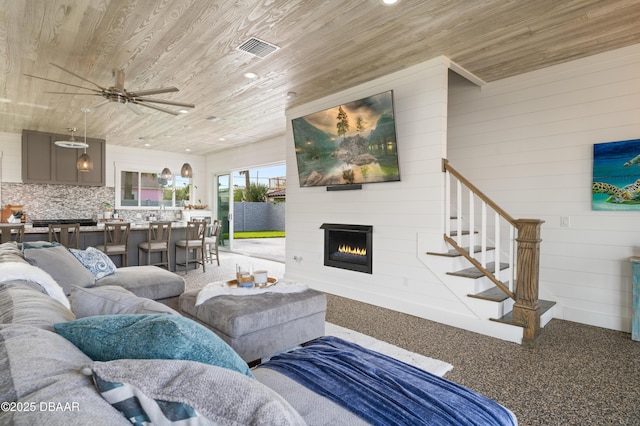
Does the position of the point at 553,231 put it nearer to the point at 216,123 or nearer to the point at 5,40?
the point at 216,123

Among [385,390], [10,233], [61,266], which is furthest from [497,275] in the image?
[10,233]

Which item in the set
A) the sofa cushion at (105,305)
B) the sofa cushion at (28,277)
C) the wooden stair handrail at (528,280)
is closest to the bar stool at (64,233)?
the sofa cushion at (28,277)

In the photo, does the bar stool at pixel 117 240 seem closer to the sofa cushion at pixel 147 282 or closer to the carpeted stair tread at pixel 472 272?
the sofa cushion at pixel 147 282

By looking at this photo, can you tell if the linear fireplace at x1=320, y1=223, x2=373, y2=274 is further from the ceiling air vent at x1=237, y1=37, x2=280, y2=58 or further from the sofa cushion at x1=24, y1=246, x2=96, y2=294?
the sofa cushion at x1=24, y1=246, x2=96, y2=294

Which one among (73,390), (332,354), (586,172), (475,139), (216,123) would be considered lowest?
(332,354)

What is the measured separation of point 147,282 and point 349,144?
2920mm

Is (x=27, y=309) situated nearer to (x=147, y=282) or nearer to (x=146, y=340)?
(x=146, y=340)

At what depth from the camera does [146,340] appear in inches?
34.6

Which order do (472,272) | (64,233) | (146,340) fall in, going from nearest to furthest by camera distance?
1. (146,340)
2. (472,272)
3. (64,233)

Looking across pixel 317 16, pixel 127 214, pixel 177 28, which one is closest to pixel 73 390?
pixel 317 16

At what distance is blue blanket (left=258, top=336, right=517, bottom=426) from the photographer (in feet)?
4.03

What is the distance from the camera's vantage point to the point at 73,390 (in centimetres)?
71

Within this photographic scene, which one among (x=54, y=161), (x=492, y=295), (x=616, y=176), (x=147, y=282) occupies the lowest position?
(x=492, y=295)

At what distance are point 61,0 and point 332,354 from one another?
11.0 ft
